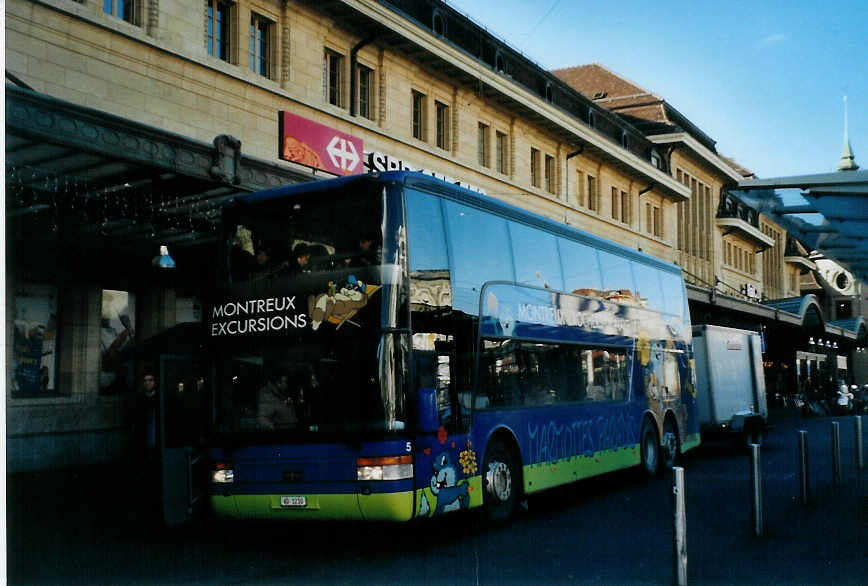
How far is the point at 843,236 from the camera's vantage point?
45.9ft

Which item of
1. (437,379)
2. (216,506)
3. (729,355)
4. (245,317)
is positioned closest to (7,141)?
(245,317)

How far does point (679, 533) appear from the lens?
8094mm

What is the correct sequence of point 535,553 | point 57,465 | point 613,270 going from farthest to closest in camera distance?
point 57,465 → point 613,270 → point 535,553

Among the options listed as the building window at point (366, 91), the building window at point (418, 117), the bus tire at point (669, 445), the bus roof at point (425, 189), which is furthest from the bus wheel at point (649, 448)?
the building window at point (418, 117)

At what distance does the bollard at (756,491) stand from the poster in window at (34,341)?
1250 cm

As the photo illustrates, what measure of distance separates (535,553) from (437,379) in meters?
1.91

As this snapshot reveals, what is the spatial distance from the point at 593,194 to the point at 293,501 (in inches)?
1321

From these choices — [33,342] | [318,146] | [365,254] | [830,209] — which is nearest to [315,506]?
[365,254]

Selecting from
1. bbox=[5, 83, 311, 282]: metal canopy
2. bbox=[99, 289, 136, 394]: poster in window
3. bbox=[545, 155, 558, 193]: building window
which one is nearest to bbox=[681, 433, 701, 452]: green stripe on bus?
bbox=[5, 83, 311, 282]: metal canopy

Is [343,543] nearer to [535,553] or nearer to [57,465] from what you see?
[535,553]

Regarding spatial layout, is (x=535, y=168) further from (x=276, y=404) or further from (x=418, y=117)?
(x=276, y=404)

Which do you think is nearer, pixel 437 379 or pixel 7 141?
pixel 437 379

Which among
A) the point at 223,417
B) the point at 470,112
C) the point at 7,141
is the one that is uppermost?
the point at 470,112

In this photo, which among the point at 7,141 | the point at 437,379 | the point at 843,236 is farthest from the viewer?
the point at 843,236
